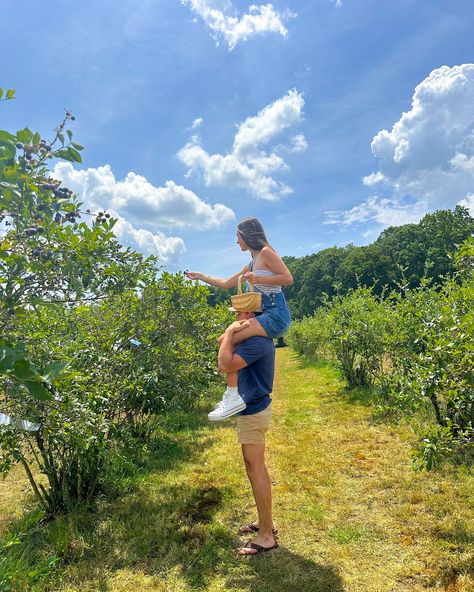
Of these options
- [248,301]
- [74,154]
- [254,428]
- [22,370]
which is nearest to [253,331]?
[248,301]

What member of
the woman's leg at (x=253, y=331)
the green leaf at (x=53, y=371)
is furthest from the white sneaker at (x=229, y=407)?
the green leaf at (x=53, y=371)

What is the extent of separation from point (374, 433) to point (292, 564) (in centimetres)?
339

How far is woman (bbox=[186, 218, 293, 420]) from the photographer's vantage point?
3024 mm

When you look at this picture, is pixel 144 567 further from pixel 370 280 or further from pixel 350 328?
pixel 370 280

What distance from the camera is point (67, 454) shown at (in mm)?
4074

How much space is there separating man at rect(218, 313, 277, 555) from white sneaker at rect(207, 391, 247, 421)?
0.11 m

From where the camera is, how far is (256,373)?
316 cm

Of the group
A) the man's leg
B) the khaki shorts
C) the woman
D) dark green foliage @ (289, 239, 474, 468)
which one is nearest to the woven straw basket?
the woman

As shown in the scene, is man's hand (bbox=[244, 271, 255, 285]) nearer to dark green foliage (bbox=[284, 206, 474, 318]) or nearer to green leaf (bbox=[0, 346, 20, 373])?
green leaf (bbox=[0, 346, 20, 373])

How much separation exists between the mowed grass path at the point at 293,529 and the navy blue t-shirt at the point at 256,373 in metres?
1.18

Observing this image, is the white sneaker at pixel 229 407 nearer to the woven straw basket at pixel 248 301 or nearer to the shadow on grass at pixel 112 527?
the woven straw basket at pixel 248 301

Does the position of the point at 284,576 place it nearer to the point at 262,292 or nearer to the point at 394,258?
the point at 262,292

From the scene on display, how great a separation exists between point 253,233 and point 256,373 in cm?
A: 119

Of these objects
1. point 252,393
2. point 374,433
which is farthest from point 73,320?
point 374,433
